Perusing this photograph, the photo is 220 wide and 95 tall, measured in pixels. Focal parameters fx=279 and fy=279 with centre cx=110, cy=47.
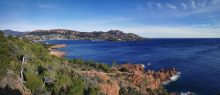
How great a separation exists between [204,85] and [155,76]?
9782mm

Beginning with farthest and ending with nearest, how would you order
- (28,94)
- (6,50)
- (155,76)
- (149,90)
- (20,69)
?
(155,76)
(149,90)
(6,50)
(20,69)
(28,94)

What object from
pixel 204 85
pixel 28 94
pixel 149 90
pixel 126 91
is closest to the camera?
pixel 28 94

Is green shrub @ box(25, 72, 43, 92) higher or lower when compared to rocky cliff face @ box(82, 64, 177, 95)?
higher

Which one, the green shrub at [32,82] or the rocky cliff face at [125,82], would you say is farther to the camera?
the rocky cliff face at [125,82]

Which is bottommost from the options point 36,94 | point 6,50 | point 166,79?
point 166,79

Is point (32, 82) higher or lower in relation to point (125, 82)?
higher

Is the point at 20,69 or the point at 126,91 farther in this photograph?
the point at 126,91

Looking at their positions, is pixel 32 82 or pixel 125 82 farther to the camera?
pixel 125 82

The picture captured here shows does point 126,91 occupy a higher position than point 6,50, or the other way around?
point 6,50

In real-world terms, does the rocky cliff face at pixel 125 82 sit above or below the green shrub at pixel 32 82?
below

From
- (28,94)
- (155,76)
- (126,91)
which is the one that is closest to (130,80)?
(126,91)

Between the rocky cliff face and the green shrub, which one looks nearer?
the green shrub

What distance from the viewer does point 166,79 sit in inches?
2272

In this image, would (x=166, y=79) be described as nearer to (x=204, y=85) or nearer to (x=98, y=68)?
(x=204, y=85)
